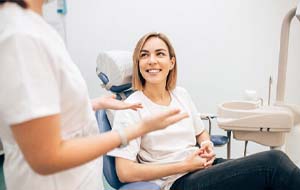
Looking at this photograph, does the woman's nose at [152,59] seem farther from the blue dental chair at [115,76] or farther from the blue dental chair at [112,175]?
the blue dental chair at [112,175]

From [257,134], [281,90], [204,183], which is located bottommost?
[204,183]

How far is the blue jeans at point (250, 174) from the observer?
1.21 metres

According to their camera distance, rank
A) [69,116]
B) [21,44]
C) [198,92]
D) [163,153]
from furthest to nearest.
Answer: [198,92] → [163,153] → [69,116] → [21,44]

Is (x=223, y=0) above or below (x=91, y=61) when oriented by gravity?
above

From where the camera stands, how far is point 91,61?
2.32 meters

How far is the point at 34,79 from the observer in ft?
1.74

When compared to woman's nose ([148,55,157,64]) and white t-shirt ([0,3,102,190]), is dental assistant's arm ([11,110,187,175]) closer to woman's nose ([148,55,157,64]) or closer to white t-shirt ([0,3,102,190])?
white t-shirt ([0,3,102,190])

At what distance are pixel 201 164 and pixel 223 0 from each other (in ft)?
4.13

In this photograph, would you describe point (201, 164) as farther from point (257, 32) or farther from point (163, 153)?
point (257, 32)

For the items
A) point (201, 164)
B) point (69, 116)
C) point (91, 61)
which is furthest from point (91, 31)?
point (69, 116)

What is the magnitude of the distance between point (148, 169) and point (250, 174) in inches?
17.0

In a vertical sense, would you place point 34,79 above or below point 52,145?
above

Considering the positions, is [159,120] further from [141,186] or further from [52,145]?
[141,186]

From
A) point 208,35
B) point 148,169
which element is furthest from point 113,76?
point 208,35
